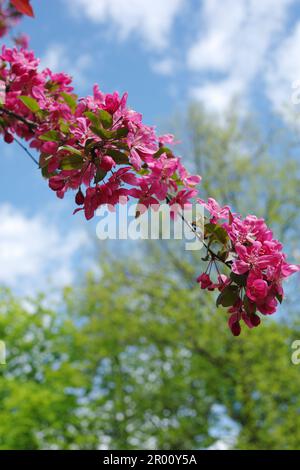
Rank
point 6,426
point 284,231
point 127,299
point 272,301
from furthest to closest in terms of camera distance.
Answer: point 127,299 → point 284,231 → point 6,426 → point 272,301

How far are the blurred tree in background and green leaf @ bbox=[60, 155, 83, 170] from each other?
9.96 m

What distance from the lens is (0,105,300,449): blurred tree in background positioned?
466 inches

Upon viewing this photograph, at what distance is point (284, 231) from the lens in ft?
43.1

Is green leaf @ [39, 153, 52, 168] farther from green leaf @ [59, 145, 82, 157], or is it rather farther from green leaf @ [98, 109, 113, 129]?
green leaf @ [98, 109, 113, 129]

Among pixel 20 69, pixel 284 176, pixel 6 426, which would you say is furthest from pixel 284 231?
pixel 20 69

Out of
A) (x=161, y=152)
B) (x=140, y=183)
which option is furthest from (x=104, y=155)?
(x=161, y=152)

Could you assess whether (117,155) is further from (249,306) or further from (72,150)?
(249,306)

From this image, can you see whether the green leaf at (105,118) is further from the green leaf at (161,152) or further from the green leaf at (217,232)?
the green leaf at (217,232)

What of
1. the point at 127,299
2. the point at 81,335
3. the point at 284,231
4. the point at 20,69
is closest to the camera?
the point at 20,69

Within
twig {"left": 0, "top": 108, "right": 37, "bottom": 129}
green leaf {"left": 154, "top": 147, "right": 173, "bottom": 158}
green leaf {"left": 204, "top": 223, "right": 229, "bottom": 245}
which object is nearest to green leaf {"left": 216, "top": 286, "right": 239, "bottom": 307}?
green leaf {"left": 204, "top": 223, "right": 229, "bottom": 245}

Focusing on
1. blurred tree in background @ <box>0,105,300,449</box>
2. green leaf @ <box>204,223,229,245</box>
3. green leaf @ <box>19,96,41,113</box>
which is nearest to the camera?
green leaf @ <box>204,223,229,245</box>

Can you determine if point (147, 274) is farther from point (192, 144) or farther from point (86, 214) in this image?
point (86, 214)

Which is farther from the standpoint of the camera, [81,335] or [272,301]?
[81,335]

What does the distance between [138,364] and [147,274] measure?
281 centimetres
